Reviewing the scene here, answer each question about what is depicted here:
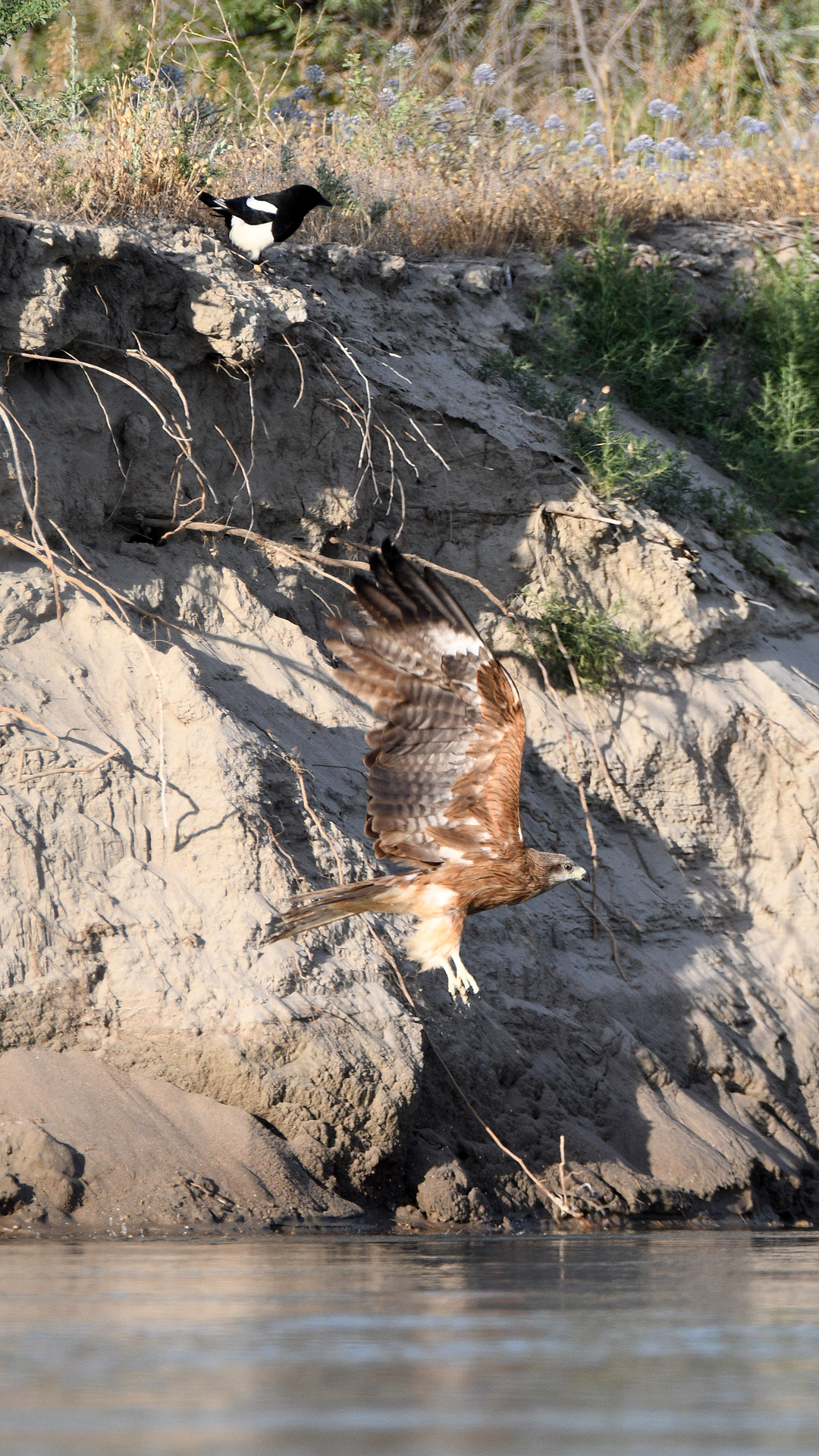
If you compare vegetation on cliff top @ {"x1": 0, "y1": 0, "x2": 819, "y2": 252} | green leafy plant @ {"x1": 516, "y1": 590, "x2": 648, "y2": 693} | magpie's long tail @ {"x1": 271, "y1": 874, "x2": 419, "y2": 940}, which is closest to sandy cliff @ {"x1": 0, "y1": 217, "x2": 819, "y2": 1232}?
green leafy plant @ {"x1": 516, "y1": 590, "x2": 648, "y2": 693}

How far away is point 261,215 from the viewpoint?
26.2 ft

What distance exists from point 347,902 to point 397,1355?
303 cm

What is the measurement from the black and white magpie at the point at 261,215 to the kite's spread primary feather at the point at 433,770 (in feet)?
8.83

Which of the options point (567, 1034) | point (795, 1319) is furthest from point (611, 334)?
point (795, 1319)

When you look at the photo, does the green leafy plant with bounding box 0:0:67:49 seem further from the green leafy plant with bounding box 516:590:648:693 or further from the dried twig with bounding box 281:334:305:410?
the green leafy plant with bounding box 516:590:648:693

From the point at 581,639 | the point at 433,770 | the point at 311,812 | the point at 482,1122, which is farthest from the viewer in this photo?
the point at 581,639

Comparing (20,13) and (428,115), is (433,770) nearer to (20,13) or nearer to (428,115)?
(20,13)

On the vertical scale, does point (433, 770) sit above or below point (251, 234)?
below

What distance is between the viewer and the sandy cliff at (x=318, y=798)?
6.04 meters

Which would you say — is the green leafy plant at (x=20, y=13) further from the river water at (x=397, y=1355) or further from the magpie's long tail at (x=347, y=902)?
the river water at (x=397, y=1355)

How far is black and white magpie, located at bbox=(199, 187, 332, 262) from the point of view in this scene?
7961 millimetres

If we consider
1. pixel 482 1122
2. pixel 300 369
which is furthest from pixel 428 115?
pixel 482 1122

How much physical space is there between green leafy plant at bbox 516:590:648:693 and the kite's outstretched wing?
2.76 meters

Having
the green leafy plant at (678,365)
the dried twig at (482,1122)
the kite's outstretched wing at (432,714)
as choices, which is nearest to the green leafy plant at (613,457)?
the green leafy plant at (678,365)
